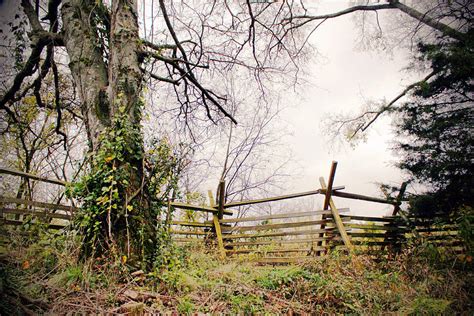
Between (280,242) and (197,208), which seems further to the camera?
(197,208)

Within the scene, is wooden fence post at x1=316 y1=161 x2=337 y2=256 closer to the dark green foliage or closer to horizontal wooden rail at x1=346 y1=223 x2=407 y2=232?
horizontal wooden rail at x1=346 y1=223 x2=407 y2=232

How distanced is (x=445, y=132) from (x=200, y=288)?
4484mm

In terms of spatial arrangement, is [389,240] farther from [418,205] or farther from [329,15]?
[329,15]

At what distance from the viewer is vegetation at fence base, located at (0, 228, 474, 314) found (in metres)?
1.98

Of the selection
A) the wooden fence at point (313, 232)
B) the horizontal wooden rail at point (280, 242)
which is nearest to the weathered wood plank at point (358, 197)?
the wooden fence at point (313, 232)

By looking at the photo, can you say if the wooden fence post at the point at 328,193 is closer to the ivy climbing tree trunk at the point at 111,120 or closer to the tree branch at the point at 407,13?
the tree branch at the point at 407,13

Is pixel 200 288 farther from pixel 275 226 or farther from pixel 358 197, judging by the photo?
pixel 358 197

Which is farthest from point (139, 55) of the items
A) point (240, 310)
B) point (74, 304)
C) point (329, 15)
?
point (329, 15)

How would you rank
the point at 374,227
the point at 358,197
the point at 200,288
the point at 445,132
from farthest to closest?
the point at 358,197, the point at 374,227, the point at 445,132, the point at 200,288

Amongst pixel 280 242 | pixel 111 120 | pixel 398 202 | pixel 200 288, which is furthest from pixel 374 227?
pixel 111 120

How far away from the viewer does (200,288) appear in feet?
→ 8.75

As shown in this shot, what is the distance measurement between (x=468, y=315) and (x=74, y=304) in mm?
4065

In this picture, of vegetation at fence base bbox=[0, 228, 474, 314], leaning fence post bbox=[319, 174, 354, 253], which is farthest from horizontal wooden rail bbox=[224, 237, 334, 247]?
vegetation at fence base bbox=[0, 228, 474, 314]

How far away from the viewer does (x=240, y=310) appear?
92.8 inches
